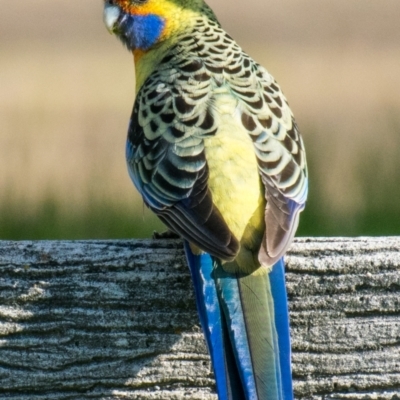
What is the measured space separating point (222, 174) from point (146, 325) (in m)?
0.63

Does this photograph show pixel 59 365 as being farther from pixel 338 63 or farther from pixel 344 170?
pixel 338 63

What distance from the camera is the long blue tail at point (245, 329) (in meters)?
2.07

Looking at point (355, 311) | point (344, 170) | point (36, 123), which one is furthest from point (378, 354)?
point (36, 123)

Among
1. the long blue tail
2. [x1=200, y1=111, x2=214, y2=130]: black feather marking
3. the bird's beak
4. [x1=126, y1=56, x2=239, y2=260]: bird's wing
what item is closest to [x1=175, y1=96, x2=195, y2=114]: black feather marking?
[x1=126, y1=56, x2=239, y2=260]: bird's wing

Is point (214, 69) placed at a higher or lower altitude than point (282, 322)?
higher

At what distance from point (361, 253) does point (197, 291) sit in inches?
15.9

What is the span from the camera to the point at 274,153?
300 cm

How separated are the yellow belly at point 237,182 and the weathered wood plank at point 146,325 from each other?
0.29 metres

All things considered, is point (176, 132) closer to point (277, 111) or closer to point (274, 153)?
point (274, 153)

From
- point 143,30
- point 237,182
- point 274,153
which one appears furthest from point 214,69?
point 237,182

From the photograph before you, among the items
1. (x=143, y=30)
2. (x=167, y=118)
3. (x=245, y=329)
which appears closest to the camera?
(x=245, y=329)

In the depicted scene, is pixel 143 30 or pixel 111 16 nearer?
pixel 143 30

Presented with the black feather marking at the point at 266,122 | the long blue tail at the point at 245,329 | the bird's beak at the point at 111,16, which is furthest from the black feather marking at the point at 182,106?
the bird's beak at the point at 111,16

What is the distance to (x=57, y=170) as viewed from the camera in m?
6.09
